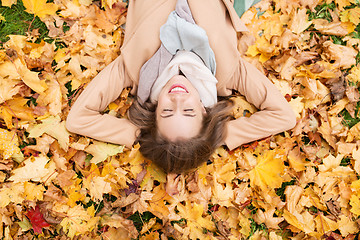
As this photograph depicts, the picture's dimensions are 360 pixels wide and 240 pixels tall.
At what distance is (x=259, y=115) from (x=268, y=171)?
464mm

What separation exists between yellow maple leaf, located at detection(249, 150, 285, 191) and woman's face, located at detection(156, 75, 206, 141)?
2.30 ft

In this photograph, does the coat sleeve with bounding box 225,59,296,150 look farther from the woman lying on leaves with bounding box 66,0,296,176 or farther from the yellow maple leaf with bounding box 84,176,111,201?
the yellow maple leaf with bounding box 84,176,111,201

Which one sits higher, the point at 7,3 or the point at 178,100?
the point at 7,3

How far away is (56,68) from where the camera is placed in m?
2.57

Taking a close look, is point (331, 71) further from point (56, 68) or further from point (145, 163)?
point (56, 68)

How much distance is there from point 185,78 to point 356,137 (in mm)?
1615

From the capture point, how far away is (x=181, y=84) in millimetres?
2133

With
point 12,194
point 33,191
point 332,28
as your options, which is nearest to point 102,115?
point 33,191

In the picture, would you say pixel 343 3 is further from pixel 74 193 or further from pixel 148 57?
pixel 74 193

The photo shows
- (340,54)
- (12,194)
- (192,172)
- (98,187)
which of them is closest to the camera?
(12,194)

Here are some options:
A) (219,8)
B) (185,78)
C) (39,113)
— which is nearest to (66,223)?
(39,113)

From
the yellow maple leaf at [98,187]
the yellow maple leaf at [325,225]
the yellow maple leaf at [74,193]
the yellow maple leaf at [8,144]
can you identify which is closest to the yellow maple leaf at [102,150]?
the yellow maple leaf at [98,187]

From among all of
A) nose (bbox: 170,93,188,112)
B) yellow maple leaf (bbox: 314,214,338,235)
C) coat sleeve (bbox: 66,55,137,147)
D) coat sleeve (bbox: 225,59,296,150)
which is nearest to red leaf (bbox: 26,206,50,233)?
coat sleeve (bbox: 66,55,137,147)

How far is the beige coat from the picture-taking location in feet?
7.84
